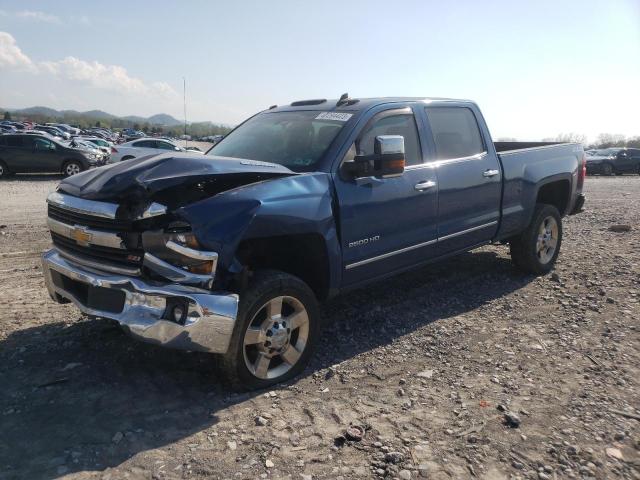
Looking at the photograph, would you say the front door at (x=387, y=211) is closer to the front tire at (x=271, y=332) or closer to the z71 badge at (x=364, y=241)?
the z71 badge at (x=364, y=241)

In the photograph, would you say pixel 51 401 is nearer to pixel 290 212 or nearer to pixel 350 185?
pixel 290 212

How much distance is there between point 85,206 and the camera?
11.1ft

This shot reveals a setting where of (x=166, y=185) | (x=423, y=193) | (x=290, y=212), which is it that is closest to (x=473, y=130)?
(x=423, y=193)

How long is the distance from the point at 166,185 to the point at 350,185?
55.4 inches

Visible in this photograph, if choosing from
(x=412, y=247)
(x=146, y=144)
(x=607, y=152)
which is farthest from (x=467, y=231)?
(x=607, y=152)

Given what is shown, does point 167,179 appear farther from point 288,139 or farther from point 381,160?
point 381,160

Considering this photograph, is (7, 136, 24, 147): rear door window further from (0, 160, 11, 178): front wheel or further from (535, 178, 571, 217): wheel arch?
(535, 178, 571, 217): wheel arch

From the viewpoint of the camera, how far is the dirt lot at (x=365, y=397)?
2.80m

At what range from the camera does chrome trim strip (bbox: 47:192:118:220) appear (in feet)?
10.7

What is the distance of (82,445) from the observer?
9.49ft

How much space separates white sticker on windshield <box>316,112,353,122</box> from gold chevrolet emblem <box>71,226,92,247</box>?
6.86 feet

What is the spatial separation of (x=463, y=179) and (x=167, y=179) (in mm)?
2941

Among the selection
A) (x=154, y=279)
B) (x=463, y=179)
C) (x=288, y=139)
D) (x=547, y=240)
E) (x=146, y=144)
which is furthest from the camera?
(x=146, y=144)

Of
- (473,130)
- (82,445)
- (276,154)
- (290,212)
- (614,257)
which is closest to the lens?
(82,445)
